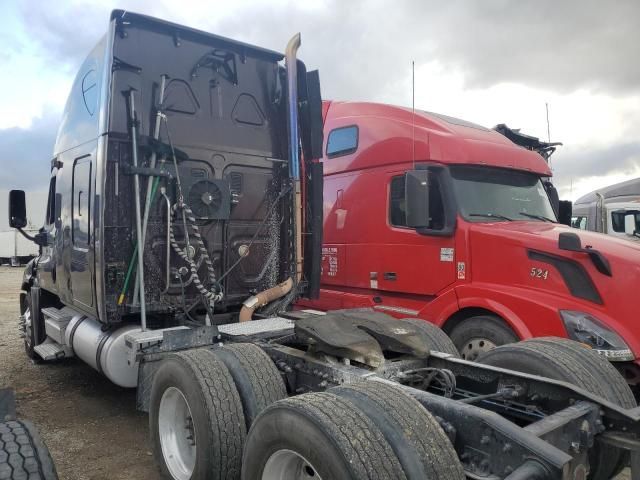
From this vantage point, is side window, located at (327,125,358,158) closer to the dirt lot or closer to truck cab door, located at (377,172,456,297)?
truck cab door, located at (377,172,456,297)

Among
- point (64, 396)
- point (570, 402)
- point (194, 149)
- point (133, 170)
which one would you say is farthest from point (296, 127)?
point (64, 396)

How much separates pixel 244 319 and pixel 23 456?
8.45 ft

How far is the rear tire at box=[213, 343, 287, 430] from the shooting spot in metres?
3.08

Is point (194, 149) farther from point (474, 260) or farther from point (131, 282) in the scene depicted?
point (474, 260)

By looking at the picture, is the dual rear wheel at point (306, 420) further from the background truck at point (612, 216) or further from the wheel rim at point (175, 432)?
the background truck at point (612, 216)

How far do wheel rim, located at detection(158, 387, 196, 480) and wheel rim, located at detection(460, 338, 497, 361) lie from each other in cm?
271

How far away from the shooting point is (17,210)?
6.20 meters

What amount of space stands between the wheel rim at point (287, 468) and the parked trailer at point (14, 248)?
34.7 meters

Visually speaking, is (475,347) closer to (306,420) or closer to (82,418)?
(306,420)

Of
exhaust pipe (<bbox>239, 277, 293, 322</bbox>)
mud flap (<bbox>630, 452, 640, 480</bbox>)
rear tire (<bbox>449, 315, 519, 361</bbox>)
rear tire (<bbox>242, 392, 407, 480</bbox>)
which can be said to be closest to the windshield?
rear tire (<bbox>449, 315, 519, 361</bbox>)

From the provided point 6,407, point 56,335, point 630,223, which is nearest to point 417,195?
point 6,407

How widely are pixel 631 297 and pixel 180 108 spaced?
4.13 metres

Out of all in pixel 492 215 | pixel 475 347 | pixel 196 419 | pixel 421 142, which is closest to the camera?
pixel 196 419

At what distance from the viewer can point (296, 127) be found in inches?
199
